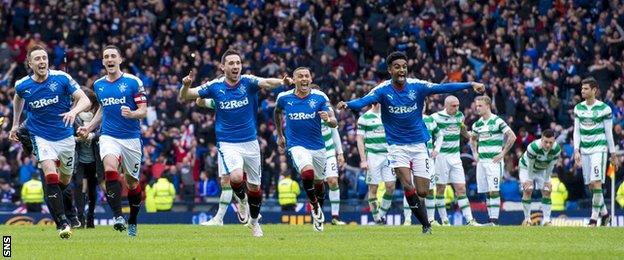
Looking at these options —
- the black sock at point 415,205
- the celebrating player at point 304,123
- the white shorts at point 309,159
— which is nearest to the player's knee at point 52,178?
the white shorts at point 309,159

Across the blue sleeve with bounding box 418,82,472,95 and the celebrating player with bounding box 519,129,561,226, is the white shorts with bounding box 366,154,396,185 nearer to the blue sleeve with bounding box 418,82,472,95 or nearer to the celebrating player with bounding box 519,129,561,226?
the celebrating player with bounding box 519,129,561,226

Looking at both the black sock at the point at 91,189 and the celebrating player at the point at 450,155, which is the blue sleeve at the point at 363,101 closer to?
the black sock at the point at 91,189

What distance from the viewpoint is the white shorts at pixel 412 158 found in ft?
70.1

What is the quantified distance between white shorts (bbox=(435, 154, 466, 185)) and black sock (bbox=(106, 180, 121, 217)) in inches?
340

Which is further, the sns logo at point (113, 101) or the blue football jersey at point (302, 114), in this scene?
the blue football jersey at point (302, 114)

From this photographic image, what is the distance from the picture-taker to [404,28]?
4191cm

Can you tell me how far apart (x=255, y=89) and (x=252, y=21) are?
74.8ft

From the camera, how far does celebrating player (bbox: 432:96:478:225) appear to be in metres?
28.1

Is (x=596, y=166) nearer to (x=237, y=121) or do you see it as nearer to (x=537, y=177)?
(x=537, y=177)

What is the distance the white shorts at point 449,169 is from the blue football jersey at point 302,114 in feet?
16.6

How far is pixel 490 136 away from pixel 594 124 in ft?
9.14

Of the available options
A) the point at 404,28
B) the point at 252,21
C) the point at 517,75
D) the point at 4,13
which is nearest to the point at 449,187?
the point at 517,75

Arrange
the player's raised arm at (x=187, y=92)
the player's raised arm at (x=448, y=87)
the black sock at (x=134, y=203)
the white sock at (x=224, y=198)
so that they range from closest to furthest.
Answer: the player's raised arm at (x=448, y=87) < the player's raised arm at (x=187, y=92) < the black sock at (x=134, y=203) < the white sock at (x=224, y=198)

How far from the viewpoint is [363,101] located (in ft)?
68.2
